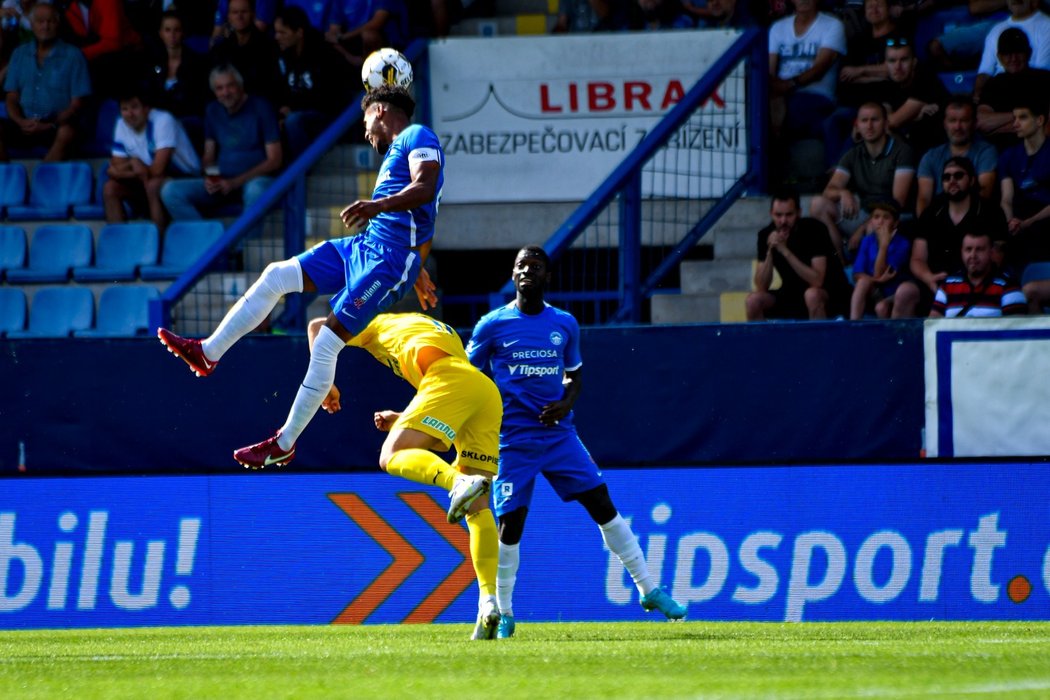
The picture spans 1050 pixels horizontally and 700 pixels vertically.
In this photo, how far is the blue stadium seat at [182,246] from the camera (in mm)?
13727

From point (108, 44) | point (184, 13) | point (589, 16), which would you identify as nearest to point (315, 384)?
point (589, 16)

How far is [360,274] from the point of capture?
8062 millimetres

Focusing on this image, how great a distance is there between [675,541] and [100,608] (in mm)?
3751

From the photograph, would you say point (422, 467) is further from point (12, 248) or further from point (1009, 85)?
point (12, 248)

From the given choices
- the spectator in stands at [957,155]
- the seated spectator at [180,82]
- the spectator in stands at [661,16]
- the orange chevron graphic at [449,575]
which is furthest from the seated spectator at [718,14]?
the orange chevron graphic at [449,575]

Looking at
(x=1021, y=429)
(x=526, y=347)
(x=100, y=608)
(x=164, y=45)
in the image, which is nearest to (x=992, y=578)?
(x=1021, y=429)

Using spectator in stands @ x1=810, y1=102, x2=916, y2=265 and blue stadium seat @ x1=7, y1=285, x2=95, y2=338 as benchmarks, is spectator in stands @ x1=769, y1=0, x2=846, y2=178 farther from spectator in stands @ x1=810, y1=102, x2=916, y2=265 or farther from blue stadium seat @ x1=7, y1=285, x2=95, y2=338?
blue stadium seat @ x1=7, y1=285, x2=95, y2=338

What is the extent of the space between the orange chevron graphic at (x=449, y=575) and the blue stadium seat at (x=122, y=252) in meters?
4.32

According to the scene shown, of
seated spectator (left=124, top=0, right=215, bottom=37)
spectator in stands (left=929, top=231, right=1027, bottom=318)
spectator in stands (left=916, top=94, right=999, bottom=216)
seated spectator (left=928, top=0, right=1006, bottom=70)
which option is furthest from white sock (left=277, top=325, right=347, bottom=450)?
seated spectator (left=124, top=0, right=215, bottom=37)

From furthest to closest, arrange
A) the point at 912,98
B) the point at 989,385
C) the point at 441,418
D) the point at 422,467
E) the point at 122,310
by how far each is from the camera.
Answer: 1. the point at 122,310
2. the point at 912,98
3. the point at 989,385
4. the point at 441,418
5. the point at 422,467

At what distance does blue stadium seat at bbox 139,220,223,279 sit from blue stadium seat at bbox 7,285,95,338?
560 millimetres

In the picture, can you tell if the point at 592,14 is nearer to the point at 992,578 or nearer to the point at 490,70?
the point at 490,70

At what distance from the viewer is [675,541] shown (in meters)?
10.5

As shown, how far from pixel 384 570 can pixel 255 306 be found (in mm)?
3152
